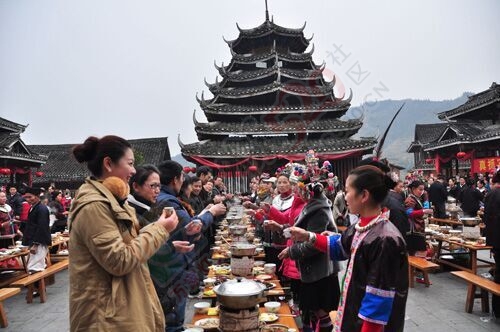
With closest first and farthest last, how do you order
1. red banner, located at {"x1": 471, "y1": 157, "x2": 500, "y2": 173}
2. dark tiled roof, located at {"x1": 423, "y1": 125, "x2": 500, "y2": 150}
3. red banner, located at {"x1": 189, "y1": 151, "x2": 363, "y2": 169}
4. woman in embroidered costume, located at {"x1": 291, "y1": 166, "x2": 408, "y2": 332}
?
woman in embroidered costume, located at {"x1": 291, "y1": 166, "x2": 408, "y2": 332} → dark tiled roof, located at {"x1": 423, "y1": 125, "x2": 500, "y2": 150} → red banner, located at {"x1": 471, "y1": 157, "x2": 500, "y2": 173} → red banner, located at {"x1": 189, "y1": 151, "x2": 363, "y2": 169}

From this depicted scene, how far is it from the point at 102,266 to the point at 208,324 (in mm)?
1573

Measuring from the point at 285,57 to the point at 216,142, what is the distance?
6.86 meters

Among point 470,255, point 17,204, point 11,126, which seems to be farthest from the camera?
point 11,126

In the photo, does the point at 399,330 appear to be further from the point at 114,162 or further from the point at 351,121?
the point at 351,121

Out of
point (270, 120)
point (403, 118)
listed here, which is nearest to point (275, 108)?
point (270, 120)

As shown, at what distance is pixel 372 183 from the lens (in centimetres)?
255

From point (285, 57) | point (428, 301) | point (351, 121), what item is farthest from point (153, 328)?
point (285, 57)

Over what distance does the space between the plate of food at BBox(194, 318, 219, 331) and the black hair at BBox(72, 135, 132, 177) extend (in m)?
1.66

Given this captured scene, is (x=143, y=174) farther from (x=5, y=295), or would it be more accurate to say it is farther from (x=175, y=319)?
(x=5, y=295)

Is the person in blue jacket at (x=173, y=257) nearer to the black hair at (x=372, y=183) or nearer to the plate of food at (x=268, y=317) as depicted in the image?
the plate of food at (x=268, y=317)

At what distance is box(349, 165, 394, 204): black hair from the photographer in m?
2.55

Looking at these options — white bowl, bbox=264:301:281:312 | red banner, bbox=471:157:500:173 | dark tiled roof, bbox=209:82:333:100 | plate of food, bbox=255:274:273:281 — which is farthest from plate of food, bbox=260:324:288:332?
red banner, bbox=471:157:500:173

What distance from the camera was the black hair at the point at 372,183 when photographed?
2.55 m

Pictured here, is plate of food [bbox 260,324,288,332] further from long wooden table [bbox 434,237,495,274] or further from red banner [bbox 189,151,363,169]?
red banner [bbox 189,151,363,169]
